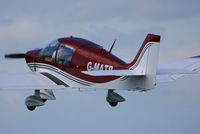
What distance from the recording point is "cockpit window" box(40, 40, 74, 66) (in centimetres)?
3453

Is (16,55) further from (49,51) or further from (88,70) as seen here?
(88,70)

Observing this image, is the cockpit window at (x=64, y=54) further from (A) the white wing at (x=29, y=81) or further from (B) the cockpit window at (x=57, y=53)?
(A) the white wing at (x=29, y=81)

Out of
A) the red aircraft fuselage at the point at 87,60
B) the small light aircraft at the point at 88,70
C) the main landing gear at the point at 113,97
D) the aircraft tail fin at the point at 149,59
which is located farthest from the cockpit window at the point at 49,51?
the aircraft tail fin at the point at 149,59

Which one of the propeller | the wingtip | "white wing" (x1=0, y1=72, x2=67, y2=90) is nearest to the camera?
the wingtip

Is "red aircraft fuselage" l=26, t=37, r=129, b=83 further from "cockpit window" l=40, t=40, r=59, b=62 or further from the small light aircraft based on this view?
"cockpit window" l=40, t=40, r=59, b=62

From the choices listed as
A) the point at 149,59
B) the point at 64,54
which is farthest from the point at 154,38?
the point at 64,54

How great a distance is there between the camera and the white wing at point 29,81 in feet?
109

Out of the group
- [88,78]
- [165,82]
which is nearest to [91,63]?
[88,78]

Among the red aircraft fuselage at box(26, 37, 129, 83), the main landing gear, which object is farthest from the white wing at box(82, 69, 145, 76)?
the main landing gear

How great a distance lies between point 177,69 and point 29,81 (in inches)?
209

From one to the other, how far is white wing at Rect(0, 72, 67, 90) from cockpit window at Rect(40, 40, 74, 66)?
0.65 m

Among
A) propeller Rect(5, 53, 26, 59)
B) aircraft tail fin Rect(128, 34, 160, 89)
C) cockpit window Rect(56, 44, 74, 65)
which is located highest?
propeller Rect(5, 53, 26, 59)

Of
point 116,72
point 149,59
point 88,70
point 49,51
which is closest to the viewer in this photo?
point 116,72

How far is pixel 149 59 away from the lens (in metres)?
30.9
